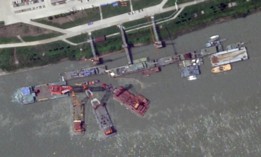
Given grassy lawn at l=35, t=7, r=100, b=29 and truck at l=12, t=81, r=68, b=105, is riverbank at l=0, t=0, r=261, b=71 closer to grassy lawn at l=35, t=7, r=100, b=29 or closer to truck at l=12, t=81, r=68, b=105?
grassy lawn at l=35, t=7, r=100, b=29

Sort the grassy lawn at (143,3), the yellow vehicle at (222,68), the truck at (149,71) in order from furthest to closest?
the grassy lawn at (143,3) < the truck at (149,71) < the yellow vehicle at (222,68)

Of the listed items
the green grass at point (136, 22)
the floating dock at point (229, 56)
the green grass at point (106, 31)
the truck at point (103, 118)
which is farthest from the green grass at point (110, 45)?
the floating dock at point (229, 56)

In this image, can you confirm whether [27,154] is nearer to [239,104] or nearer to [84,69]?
[84,69]

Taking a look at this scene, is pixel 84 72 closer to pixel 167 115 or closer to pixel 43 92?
pixel 43 92

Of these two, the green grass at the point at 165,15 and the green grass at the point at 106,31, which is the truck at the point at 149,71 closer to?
the green grass at the point at 106,31

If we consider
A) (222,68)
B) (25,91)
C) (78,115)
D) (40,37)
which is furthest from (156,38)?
(25,91)

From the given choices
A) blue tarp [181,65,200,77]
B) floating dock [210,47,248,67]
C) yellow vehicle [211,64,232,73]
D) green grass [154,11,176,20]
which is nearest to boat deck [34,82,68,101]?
green grass [154,11,176,20]
